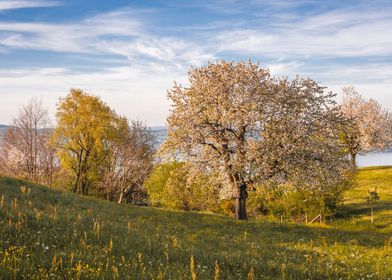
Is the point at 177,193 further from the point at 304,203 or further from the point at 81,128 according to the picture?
the point at 304,203

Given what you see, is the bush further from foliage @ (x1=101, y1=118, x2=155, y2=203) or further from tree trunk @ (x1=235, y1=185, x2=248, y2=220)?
foliage @ (x1=101, y1=118, x2=155, y2=203)

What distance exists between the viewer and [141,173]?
6475cm

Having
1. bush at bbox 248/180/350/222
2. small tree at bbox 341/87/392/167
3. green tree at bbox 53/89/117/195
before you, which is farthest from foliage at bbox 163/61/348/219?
small tree at bbox 341/87/392/167

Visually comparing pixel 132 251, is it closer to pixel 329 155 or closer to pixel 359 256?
pixel 359 256

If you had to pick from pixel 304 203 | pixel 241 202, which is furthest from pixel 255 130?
pixel 304 203

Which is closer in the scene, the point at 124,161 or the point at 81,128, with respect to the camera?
the point at 81,128

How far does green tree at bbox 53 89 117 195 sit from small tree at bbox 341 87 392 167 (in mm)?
46726

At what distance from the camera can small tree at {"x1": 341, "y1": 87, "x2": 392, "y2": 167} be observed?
7750 cm

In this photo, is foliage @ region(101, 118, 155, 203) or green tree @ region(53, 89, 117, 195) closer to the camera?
green tree @ region(53, 89, 117, 195)

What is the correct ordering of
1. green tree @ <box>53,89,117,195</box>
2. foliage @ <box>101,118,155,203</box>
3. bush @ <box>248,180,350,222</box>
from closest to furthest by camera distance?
bush @ <box>248,180,350,222</box>
green tree @ <box>53,89,117,195</box>
foliage @ <box>101,118,155,203</box>

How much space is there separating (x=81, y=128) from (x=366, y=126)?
2309 inches

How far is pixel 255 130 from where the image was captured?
3131cm

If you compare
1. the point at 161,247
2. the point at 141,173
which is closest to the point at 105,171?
the point at 141,173

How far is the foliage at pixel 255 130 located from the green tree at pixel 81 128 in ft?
89.9
